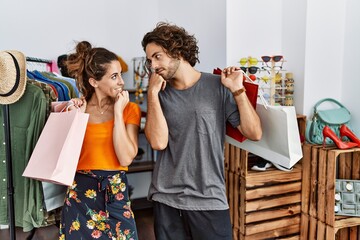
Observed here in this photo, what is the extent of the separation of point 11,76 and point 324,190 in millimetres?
1801

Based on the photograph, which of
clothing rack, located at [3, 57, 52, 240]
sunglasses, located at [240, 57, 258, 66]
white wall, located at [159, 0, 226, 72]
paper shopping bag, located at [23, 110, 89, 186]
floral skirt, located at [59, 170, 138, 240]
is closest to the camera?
paper shopping bag, located at [23, 110, 89, 186]

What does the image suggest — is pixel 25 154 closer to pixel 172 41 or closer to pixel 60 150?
pixel 60 150

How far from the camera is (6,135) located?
1.50 metres

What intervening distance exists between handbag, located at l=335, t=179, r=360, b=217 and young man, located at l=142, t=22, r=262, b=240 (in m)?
1.05

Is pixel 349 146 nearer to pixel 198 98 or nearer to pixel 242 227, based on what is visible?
pixel 242 227

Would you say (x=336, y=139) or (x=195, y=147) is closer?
(x=195, y=147)

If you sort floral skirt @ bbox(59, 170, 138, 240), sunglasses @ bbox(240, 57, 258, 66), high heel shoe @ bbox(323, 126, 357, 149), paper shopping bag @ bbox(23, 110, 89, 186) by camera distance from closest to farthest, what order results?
paper shopping bag @ bbox(23, 110, 89, 186) < floral skirt @ bbox(59, 170, 138, 240) < high heel shoe @ bbox(323, 126, 357, 149) < sunglasses @ bbox(240, 57, 258, 66)

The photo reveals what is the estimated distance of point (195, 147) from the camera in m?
1.34

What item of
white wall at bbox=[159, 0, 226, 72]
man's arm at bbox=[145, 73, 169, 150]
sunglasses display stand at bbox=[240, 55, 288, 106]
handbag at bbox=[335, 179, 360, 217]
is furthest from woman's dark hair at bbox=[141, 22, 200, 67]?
handbag at bbox=[335, 179, 360, 217]

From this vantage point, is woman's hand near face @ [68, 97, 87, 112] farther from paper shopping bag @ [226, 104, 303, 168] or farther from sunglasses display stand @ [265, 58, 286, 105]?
sunglasses display stand @ [265, 58, 286, 105]

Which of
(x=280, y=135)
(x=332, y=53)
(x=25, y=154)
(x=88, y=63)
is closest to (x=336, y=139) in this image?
(x=332, y=53)

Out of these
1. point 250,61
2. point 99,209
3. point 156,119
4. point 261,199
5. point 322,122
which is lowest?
point 261,199

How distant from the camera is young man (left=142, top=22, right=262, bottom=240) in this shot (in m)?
1.32

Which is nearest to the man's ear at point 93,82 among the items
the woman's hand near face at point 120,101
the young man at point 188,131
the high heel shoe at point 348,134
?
the woman's hand near face at point 120,101
